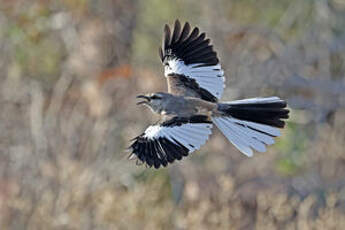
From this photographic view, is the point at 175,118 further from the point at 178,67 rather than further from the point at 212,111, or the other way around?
the point at 178,67

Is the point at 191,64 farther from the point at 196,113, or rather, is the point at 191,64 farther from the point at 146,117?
the point at 146,117

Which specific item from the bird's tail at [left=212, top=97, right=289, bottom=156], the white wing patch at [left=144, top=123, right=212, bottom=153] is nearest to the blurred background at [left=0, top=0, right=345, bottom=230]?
the bird's tail at [left=212, top=97, right=289, bottom=156]

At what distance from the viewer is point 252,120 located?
3998 millimetres

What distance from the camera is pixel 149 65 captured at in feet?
30.6

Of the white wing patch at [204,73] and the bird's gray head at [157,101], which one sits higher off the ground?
the white wing patch at [204,73]

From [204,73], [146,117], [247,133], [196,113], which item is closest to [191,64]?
[204,73]

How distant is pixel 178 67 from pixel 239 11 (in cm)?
647

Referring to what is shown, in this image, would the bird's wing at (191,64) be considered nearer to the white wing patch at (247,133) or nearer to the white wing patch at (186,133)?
the white wing patch at (247,133)

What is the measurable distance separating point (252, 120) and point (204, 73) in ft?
1.44

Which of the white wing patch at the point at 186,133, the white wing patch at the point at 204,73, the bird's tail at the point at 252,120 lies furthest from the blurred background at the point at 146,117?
the white wing patch at the point at 186,133

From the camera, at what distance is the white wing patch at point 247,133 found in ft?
12.6

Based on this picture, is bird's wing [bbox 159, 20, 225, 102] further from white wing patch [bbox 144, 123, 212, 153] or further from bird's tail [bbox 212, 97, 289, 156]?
white wing patch [bbox 144, 123, 212, 153]

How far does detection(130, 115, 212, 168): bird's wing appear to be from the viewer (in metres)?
3.82

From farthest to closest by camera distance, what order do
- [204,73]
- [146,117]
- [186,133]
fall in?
[146,117] < [204,73] < [186,133]
